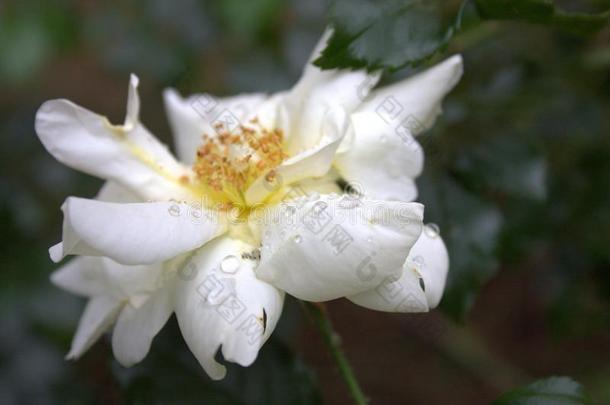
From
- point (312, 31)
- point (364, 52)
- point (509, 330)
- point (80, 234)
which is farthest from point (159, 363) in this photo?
point (509, 330)

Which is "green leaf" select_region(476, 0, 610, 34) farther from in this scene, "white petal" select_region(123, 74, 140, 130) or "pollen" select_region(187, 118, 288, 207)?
"white petal" select_region(123, 74, 140, 130)

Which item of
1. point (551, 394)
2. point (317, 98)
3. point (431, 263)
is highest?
point (317, 98)

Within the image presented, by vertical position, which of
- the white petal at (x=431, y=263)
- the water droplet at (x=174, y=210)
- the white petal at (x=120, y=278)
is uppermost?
the water droplet at (x=174, y=210)

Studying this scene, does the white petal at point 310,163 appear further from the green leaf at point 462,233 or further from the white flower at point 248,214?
the green leaf at point 462,233

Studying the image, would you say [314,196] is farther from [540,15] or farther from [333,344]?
[540,15]

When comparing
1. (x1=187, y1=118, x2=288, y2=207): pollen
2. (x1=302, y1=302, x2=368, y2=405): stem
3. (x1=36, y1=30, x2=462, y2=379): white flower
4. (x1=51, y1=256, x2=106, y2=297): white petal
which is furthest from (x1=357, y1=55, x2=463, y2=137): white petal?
(x1=51, y1=256, x2=106, y2=297): white petal

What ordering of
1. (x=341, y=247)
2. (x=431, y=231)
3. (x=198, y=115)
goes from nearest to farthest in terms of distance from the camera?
(x=341, y=247) → (x=431, y=231) → (x=198, y=115)

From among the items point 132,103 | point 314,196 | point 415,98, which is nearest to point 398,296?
point 314,196

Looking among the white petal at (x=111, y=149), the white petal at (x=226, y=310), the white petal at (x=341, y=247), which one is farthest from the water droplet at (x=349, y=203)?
the white petal at (x=111, y=149)
